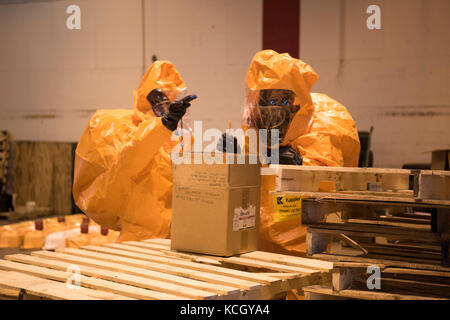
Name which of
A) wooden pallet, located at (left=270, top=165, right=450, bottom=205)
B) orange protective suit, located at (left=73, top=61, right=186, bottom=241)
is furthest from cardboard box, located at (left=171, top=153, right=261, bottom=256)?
orange protective suit, located at (left=73, top=61, right=186, bottom=241)

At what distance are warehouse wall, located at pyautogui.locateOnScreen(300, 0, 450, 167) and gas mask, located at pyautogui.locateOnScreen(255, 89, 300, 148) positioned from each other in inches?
112

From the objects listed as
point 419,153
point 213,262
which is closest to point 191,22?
point 419,153

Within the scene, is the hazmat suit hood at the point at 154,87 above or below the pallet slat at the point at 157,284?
above

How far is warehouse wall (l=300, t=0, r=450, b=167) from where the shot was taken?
6.01 meters

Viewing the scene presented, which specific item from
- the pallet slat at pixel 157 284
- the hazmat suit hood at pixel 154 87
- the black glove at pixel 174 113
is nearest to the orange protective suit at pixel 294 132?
the black glove at pixel 174 113

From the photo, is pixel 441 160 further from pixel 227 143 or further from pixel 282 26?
pixel 282 26

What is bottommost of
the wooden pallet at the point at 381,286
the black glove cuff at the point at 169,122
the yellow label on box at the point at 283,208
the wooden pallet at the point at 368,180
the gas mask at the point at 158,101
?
the wooden pallet at the point at 381,286

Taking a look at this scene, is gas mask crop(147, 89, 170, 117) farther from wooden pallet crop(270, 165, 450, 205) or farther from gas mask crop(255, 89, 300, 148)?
wooden pallet crop(270, 165, 450, 205)

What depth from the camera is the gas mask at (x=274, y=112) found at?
3.67m

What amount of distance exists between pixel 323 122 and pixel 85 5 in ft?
16.6

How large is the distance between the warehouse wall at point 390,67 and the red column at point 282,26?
86 millimetres

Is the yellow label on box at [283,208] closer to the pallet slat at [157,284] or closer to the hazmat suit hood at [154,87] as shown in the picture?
the pallet slat at [157,284]
